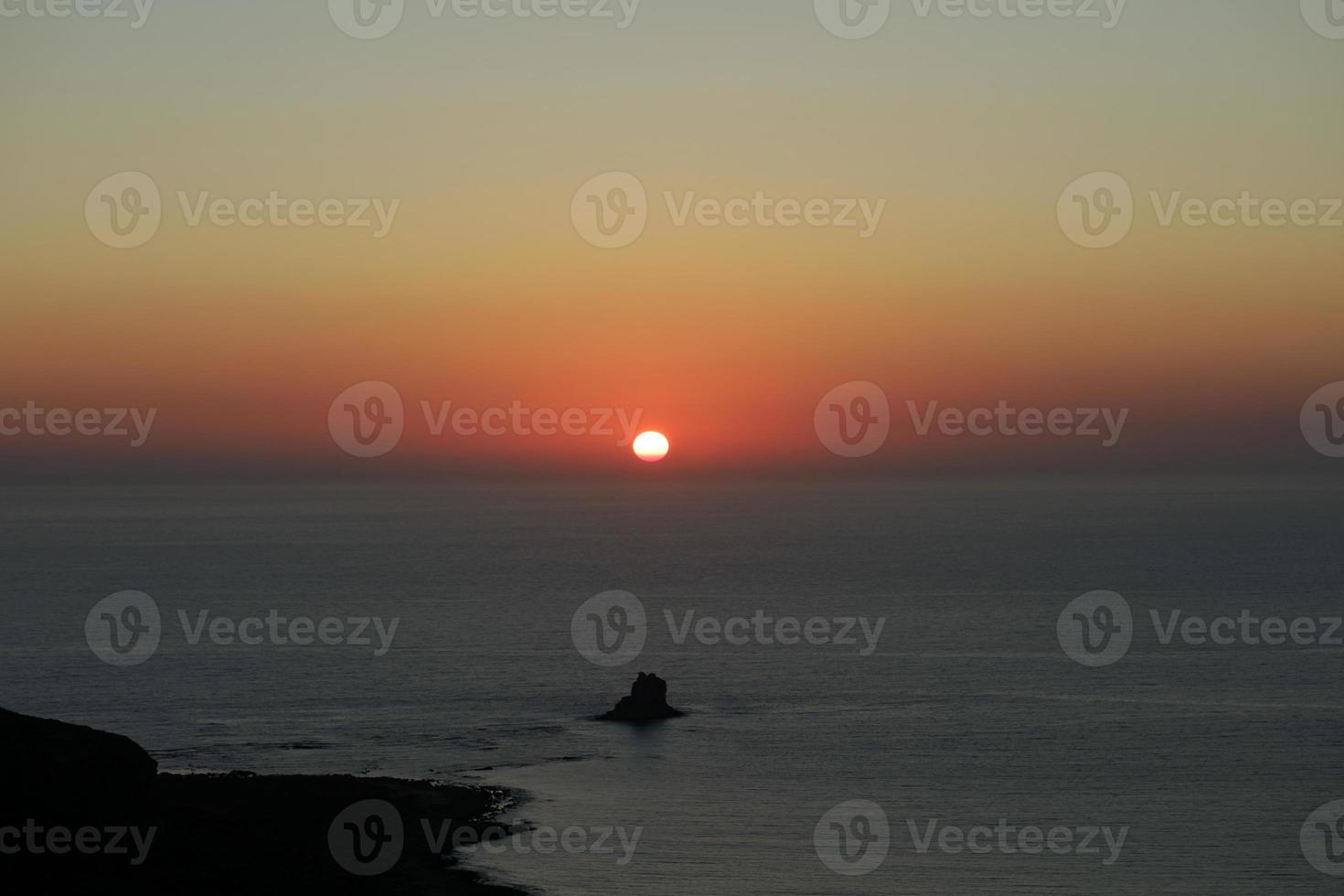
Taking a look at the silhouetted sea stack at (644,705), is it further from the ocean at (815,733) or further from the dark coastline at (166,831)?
the dark coastline at (166,831)

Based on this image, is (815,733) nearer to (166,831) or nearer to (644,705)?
(644,705)

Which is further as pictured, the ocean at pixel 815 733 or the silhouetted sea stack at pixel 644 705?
the silhouetted sea stack at pixel 644 705

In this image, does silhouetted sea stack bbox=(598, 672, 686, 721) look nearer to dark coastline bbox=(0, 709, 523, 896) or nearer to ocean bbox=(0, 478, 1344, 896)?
ocean bbox=(0, 478, 1344, 896)

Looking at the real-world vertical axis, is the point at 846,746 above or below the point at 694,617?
below

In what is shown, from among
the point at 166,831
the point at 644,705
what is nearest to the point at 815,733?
the point at 644,705

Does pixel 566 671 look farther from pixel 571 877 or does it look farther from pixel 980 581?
pixel 980 581

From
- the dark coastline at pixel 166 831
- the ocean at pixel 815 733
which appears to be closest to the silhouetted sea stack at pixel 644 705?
the ocean at pixel 815 733

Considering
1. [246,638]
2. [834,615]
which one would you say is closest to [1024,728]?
[834,615]
